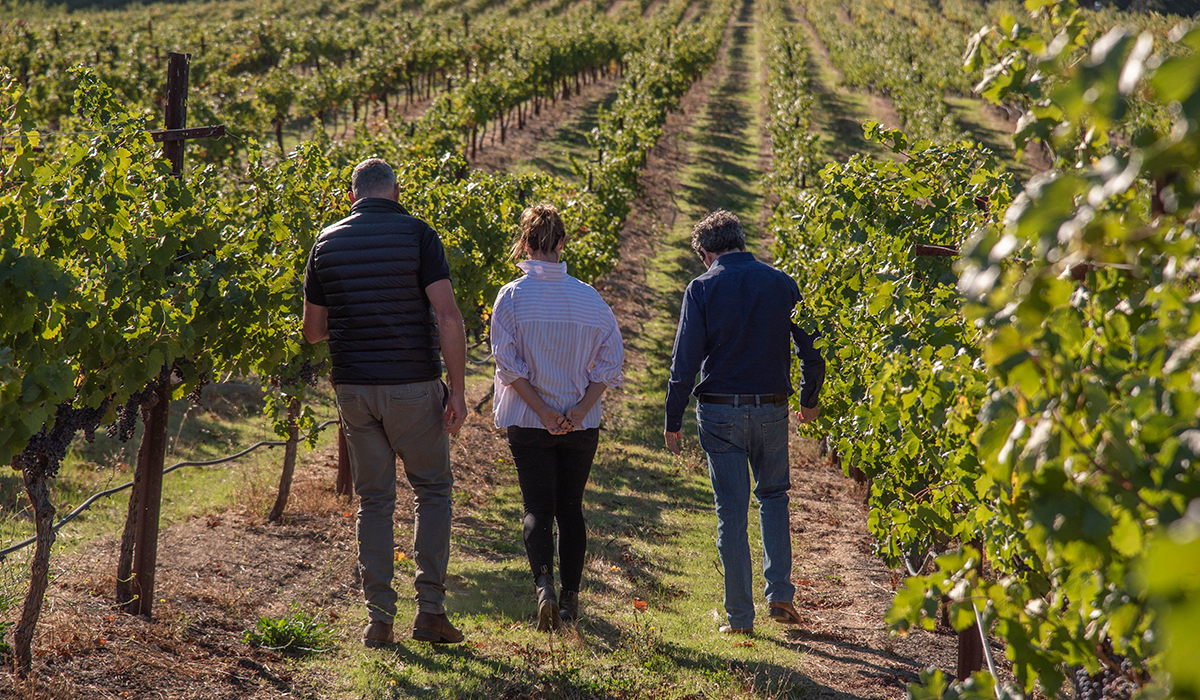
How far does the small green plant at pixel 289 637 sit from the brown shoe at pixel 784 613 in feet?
6.98

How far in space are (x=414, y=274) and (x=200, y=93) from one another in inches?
755

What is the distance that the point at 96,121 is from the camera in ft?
15.1

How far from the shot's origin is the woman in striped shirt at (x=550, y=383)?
13.9ft

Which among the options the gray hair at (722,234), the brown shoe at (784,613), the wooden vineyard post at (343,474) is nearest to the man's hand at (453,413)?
the gray hair at (722,234)

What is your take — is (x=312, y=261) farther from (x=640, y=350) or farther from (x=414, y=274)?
(x=640, y=350)

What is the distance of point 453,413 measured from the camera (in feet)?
13.2

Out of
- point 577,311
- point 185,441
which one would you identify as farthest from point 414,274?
point 185,441

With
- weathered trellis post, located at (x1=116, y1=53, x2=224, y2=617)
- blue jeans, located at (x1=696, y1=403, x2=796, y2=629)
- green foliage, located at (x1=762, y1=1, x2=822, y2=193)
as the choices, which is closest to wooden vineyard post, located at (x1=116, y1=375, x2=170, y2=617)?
weathered trellis post, located at (x1=116, y1=53, x2=224, y2=617)

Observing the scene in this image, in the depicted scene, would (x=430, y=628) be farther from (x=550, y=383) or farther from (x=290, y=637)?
(x=550, y=383)

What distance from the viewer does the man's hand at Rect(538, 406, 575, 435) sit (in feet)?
13.7

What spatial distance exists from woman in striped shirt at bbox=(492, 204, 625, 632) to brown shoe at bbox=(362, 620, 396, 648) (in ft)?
2.26

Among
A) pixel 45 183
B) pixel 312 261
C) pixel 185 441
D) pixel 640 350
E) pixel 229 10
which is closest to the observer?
pixel 45 183

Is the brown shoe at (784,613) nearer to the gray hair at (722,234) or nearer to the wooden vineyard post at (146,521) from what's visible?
the gray hair at (722,234)

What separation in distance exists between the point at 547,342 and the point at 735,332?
89 cm
